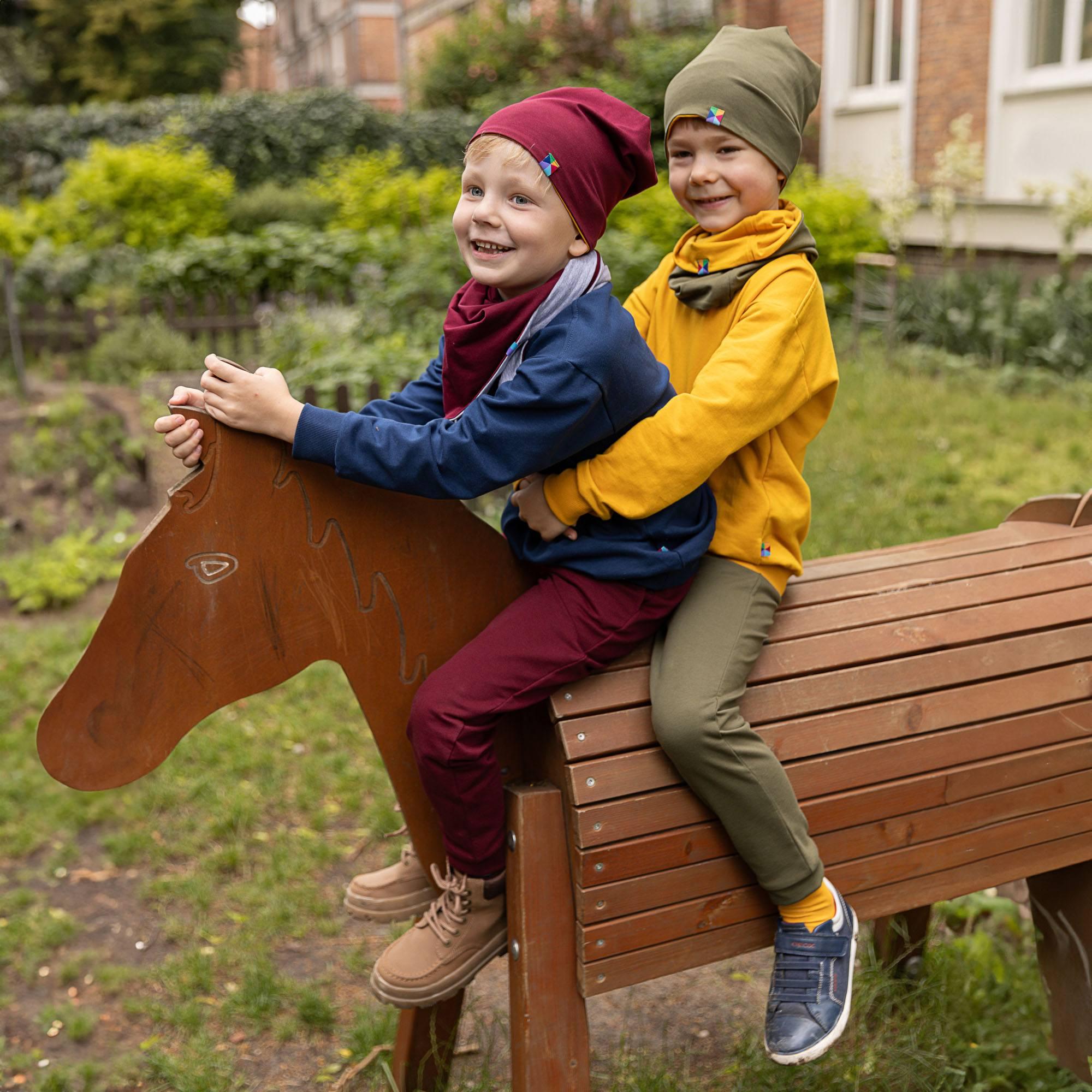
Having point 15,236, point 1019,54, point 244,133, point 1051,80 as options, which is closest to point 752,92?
point 1051,80

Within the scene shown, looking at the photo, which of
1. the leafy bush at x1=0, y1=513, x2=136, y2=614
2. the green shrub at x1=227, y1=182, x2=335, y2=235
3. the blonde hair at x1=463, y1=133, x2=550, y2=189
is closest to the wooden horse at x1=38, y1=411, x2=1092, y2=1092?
the blonde hair at x1=463, y1=133, x2=550, y2=189

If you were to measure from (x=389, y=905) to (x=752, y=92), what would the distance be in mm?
1656

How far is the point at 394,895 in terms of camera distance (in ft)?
7.39

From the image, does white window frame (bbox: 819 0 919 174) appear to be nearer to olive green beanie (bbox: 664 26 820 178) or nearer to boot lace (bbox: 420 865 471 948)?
olive green beanie (bbox: 664 26 820 178)

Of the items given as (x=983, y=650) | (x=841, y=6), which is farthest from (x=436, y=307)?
(x=841, y=6)

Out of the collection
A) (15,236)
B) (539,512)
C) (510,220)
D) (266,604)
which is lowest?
(266,604)

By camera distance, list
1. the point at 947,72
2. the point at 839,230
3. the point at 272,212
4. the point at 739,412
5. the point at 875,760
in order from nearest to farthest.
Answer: the point at 739,412 < the point at 875,760 < the point at 947,72 < the point at 839,230 < the point at 272,212

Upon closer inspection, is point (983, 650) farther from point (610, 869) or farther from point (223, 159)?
point (223, 159)

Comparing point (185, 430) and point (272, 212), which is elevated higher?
point (272, 212)

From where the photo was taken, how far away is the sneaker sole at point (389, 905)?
2.25 m

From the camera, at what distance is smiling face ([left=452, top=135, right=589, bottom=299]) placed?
1807 millimetres

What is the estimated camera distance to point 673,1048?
289 centimetres

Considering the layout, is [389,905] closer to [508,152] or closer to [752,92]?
[508,152]

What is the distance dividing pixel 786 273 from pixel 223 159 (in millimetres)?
15349
